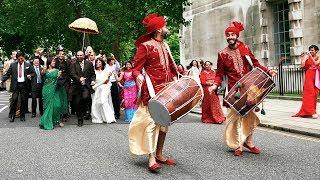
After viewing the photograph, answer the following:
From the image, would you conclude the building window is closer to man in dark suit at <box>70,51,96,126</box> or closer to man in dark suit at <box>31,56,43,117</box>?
man in dark suit at <box>31,56,43,117</box>

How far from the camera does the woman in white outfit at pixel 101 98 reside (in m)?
14.0

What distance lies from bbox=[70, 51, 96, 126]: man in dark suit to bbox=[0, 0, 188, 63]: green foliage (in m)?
8.75

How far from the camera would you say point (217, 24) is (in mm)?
26906

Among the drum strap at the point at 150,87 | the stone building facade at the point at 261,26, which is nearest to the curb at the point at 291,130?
the drum strap at the point at 150,87

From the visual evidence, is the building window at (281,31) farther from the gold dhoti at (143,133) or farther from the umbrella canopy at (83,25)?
the gold dhoti at (143,133)

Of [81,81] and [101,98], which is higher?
[81,81]

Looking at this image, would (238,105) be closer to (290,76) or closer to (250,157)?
(250,157)

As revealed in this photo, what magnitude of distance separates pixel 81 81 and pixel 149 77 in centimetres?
582

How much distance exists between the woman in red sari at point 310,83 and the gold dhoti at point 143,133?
6.98 m

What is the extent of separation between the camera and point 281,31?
2248cm

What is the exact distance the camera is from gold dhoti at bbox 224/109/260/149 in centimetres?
803

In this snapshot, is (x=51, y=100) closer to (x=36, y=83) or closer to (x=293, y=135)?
(x=36, y=83)

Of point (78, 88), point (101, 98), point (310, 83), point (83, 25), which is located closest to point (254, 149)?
point (310, 83)

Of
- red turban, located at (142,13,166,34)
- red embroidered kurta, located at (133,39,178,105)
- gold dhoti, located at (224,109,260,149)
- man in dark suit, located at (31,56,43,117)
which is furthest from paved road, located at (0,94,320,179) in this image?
man in dark suit, located at (31,56,43,117)
